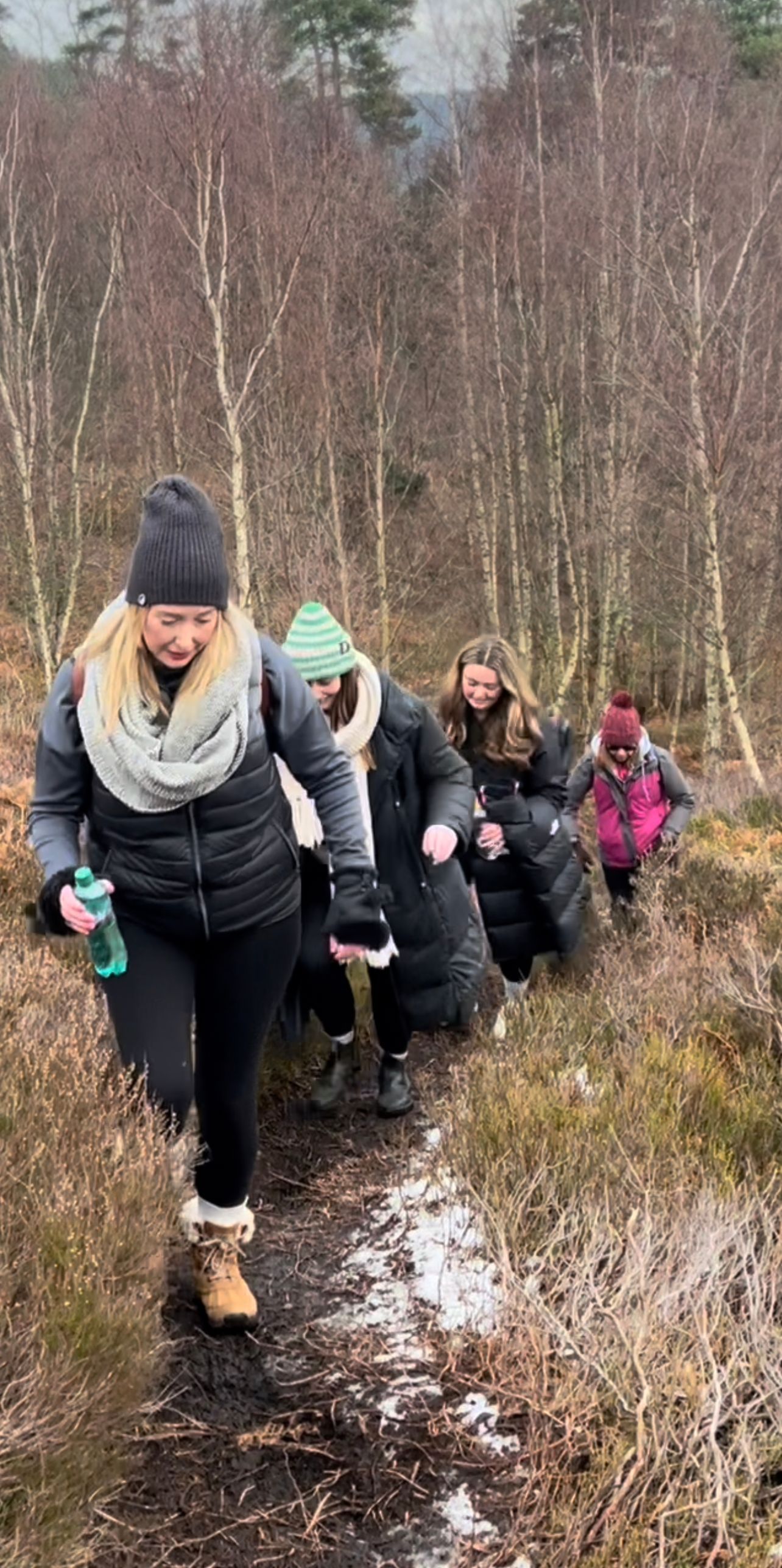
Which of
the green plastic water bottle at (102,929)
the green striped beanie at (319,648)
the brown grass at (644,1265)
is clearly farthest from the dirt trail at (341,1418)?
the green striped beanie at (319,648)

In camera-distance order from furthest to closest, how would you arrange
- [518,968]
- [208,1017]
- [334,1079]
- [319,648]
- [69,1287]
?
1. [518,968]
2. [334,1079]
3. [319,648]
4. [208,1017]
5. [69,1287]

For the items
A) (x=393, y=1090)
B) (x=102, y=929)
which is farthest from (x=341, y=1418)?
(x=393, y=1090)

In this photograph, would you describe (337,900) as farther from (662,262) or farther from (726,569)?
(726,569)

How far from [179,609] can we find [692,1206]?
1.77 meters

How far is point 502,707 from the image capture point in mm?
4605

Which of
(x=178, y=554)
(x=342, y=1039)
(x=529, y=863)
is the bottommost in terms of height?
(x=342, y=1039)

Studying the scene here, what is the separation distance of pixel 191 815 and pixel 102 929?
0.30m

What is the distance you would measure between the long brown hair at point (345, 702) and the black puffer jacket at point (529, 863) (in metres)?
1.25

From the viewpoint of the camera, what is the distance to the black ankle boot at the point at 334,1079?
4066 mm

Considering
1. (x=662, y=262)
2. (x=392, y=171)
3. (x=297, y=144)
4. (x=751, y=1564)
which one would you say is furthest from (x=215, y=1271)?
(x=392, y=171)

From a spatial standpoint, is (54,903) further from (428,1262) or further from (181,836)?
(428,1262)

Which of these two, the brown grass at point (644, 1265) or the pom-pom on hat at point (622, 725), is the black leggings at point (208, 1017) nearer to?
the brown grass at point (644, 1265)

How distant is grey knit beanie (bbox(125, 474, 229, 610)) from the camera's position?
7.47 feet

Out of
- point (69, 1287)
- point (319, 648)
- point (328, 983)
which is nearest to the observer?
point (69, 1287)
